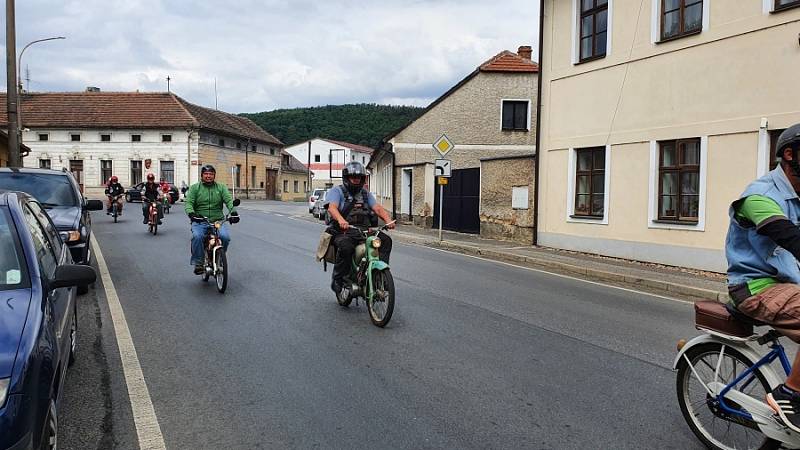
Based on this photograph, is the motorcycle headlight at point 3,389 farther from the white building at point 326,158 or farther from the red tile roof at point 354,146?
the red tile roof at point 354,146

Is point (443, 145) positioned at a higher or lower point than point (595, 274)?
higher

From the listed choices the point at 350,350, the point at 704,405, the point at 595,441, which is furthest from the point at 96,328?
the point at 704,405

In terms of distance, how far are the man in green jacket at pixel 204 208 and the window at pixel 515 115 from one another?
2150 cm

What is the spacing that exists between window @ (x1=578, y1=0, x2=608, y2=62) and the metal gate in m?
5.82

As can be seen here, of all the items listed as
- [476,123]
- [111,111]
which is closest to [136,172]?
[111,111]

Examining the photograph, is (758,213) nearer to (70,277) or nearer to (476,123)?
(70,277)

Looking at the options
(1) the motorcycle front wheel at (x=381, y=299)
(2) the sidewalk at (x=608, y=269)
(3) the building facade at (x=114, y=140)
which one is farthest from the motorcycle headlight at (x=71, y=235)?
(3) the building facade at (x=114, y=140)

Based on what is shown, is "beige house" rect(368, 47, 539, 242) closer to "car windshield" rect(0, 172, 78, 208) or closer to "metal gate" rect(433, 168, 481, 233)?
"metal gate" rect(433, 168, 481, 233)

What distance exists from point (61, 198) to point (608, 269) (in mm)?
9761

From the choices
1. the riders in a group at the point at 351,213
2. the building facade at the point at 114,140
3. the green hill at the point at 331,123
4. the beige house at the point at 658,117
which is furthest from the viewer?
the green hill at the point at 331,123

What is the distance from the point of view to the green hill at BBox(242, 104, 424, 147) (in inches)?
4131

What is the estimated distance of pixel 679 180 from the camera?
1274 centimetres

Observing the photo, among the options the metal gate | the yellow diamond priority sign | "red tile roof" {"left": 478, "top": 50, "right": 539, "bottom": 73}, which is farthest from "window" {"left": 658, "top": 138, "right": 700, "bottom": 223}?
"red tile roof" {"left": 478, "top": 50, "right": 539, "bottom": 73}

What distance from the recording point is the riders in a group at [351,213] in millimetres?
6996
